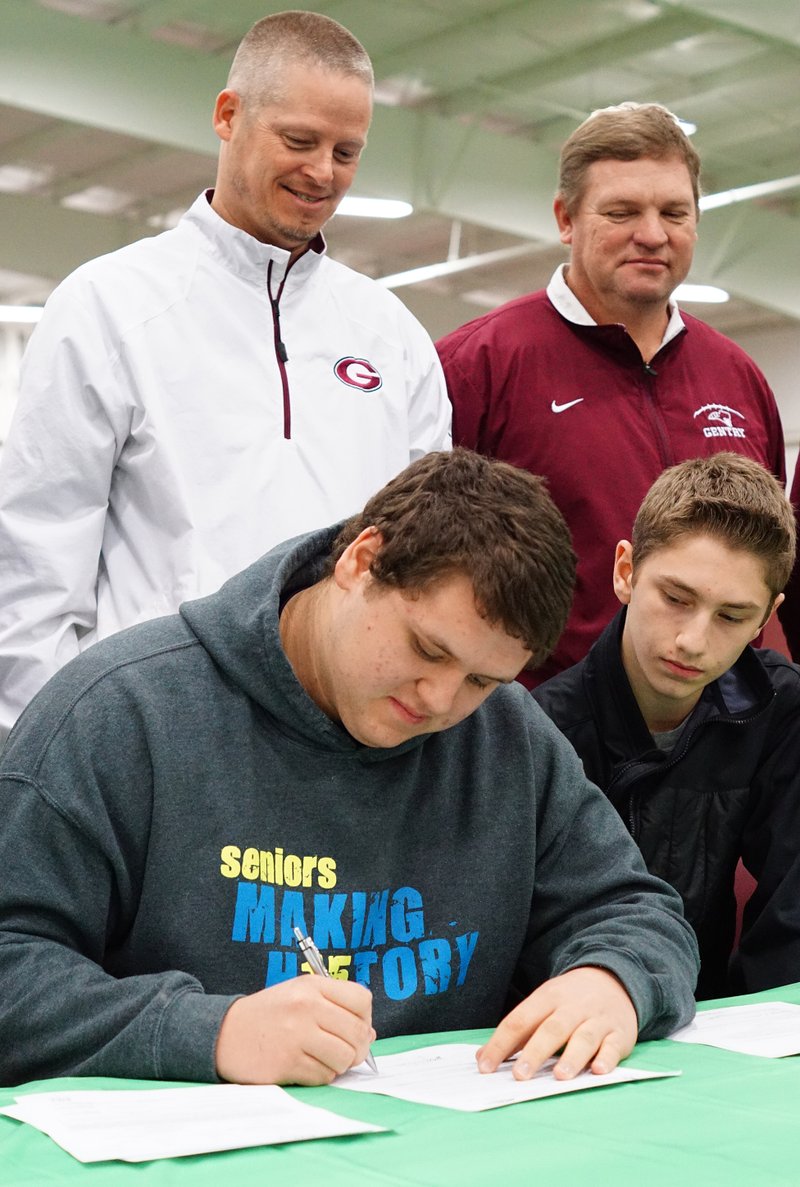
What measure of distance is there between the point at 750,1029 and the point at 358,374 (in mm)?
1106

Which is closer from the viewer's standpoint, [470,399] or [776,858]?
[776,858]

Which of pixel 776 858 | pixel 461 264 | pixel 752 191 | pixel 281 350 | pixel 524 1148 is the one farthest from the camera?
pixel 461 264

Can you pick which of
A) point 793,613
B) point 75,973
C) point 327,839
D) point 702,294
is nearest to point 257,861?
point 327,839

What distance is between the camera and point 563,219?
2.41 meters

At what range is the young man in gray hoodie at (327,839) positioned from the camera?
1175mm

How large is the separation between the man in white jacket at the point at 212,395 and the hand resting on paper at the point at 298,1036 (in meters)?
0.78

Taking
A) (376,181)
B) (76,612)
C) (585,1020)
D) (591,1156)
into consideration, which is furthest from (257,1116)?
(376,181)

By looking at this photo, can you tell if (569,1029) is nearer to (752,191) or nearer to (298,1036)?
(298,1036)

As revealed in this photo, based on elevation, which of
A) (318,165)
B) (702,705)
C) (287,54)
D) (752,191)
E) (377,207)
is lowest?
(702,705)

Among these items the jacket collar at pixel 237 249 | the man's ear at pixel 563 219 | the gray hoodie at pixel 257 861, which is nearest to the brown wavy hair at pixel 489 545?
the gray hoodie at pixel 257 861

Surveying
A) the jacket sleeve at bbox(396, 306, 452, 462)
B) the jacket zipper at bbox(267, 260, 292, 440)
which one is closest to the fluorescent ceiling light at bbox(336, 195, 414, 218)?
the jacket sleeve at bbox(396, 306, 452, 462)

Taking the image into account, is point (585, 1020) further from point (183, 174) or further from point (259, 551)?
point (183, 174)

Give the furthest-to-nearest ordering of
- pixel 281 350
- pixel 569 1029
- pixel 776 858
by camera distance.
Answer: pixel 281 350 → pixel 776 858 → pixel 569 1029

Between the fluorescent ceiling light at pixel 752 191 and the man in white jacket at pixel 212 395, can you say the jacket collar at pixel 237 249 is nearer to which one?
the man in white jacket at pixel 212 395
